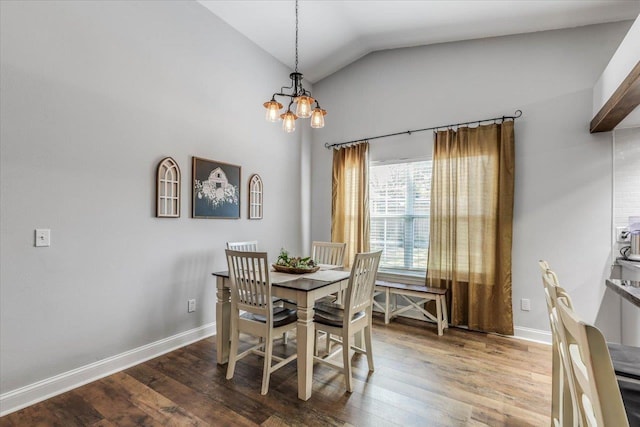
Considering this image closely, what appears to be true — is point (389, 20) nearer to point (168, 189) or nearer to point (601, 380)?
point (168, 189)

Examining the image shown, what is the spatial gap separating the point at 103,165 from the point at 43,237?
2.20 feet

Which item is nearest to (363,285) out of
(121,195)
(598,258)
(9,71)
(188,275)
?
(188,275)

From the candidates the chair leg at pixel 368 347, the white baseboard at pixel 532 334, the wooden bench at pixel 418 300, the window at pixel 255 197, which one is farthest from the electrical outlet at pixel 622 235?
the window at pixel 255 197

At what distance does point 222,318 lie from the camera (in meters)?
2.72

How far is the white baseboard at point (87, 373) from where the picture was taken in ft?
6.82

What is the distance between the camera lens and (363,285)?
2.47 meters

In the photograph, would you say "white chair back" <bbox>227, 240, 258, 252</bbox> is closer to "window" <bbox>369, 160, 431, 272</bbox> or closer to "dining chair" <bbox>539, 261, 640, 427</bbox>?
"window" <bbox>369, 160, 431, 272</bbox>

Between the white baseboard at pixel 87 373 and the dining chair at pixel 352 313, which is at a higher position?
the dining chair at pixel 352 313

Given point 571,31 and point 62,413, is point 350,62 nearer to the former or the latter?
point 571,31

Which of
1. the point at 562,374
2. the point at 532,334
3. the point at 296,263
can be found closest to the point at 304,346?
the point at 296,263

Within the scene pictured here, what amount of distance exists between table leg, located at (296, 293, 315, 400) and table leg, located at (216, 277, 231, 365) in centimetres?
83

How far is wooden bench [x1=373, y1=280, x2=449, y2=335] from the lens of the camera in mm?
3475

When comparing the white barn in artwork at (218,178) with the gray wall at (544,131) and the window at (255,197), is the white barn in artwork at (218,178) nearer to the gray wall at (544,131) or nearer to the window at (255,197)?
the window at (255,197)

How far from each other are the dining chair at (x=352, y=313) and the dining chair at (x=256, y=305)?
Result: 281 mm
